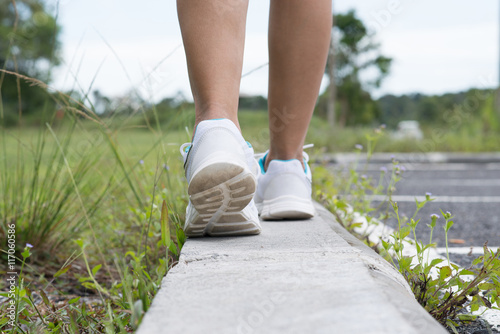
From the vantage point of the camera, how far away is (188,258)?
934 millimetres

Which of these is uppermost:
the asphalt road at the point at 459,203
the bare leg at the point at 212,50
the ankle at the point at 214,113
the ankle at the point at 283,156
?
the bare leg at the point at 212,50

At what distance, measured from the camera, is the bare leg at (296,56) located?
4.38 ft

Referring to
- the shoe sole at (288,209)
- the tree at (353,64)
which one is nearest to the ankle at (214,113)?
the shoe sole at (288,209)

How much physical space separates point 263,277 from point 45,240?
1164mm

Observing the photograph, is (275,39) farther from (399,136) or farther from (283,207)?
(399,136)

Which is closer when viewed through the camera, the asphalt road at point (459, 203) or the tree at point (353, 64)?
the asphalt road at point (459, 203)

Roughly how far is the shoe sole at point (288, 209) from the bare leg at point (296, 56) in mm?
220

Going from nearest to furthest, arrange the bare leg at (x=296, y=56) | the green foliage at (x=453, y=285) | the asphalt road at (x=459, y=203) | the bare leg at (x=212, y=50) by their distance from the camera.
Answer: the green foliage at (x=453, y=285), the bare leg at (x=212, y=50), the bare leg at (x=296, y=56), the asphalt road at (x=459, y=203)

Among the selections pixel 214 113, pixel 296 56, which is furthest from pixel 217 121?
pixel 296 56

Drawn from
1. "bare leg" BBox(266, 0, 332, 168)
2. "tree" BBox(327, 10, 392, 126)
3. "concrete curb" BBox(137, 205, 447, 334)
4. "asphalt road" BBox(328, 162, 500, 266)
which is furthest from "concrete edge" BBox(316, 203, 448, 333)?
"tree" BBox(327, 10, 392, 126)

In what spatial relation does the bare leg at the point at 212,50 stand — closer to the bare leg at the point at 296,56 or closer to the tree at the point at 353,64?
the bare leg at the point at 296,56

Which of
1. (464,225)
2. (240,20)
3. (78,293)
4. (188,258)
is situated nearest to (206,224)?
(188,258)

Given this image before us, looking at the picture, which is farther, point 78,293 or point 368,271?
point 78,293

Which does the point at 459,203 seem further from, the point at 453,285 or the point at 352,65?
the point at 352,65
